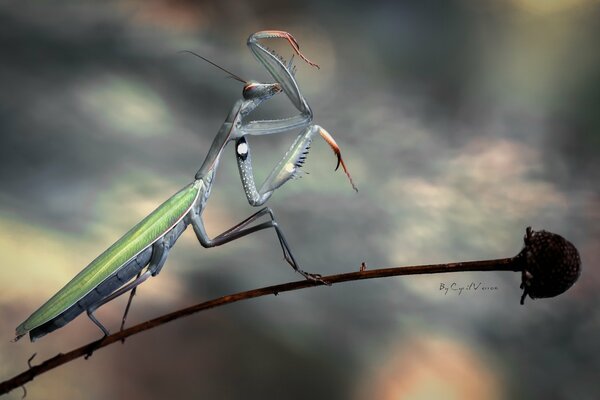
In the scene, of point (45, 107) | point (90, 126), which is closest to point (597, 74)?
point (90, 126)

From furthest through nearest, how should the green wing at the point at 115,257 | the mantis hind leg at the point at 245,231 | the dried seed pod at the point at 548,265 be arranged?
the mantis hind leg at the point at 245,231, the green wing at the point at 115,257, the dried seed pod at the point at 548,265

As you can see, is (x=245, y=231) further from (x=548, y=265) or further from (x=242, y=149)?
(x=548, y=265)

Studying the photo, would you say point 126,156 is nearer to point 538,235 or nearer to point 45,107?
point 45,107

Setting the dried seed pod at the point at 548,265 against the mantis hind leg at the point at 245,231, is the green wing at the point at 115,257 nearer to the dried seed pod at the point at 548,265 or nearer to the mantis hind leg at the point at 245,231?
the mantis hind leg at the point at 245,231

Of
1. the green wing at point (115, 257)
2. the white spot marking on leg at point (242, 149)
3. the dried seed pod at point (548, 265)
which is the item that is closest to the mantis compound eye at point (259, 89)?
the white spot marking on leg at point (242, 149)

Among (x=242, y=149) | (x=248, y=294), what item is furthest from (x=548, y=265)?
(x=242, y=149)
